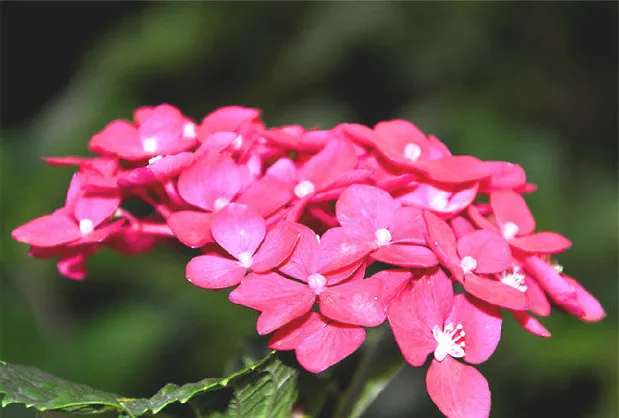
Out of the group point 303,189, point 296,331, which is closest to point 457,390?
point 296,331

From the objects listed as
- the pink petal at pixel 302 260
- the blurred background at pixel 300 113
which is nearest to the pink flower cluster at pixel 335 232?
the pink petal at pixel 302 260

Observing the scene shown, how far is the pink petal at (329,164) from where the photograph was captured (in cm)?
90

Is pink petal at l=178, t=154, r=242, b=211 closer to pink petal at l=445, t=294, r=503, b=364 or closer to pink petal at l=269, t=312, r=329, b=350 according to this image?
pink petal at l=269, t=312, r=329, b=350

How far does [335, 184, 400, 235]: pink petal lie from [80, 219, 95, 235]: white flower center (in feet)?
0.88

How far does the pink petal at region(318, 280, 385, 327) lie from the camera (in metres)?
0.75

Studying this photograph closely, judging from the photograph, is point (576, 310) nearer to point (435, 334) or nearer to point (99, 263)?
point (435, 334)

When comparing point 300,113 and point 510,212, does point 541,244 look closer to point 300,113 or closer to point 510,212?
point 510,212

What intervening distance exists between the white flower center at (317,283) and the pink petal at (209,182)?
15 centimetres

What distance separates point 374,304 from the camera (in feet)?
2.48

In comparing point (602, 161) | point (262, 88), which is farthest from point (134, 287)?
point (602, 161)

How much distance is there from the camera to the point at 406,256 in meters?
0.79

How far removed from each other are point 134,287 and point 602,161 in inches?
59.5

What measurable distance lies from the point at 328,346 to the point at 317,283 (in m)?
0.06

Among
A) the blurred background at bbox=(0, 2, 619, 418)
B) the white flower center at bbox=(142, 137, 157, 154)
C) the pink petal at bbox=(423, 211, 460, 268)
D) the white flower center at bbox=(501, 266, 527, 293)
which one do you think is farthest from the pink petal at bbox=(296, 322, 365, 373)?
the blurred background at bbox=(0, 2, 619, 418)
